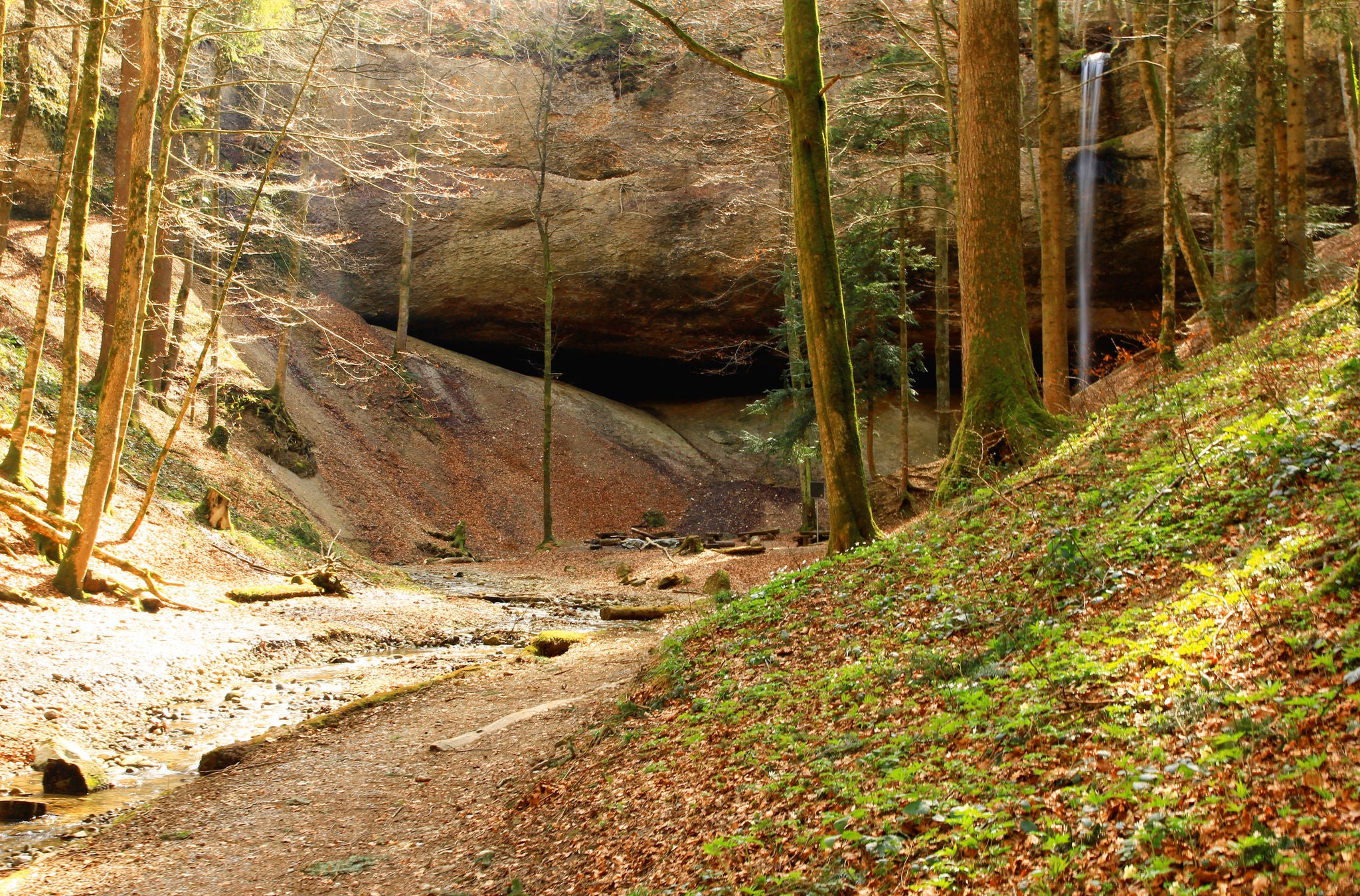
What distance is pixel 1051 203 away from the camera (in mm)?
13758

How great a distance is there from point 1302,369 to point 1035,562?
2.90m

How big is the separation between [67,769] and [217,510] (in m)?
8.67

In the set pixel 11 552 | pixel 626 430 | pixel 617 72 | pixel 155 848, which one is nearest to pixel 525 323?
pixel 626 430

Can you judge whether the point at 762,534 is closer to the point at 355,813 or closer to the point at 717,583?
the point at 717,583

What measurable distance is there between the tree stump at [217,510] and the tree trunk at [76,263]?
3.40m

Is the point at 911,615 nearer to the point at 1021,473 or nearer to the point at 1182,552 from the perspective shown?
the point at 1182,552

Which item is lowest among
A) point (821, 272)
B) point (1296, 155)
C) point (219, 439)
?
point (219, 439)

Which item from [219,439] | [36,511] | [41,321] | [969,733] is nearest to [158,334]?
[219,439]

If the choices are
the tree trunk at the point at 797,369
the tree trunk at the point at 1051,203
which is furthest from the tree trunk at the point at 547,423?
the tree trunk at the point at 1051,203

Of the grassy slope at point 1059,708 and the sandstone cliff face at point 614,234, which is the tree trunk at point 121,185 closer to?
the sandstone cliff face at point 614,234

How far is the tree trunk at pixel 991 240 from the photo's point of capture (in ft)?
31.7

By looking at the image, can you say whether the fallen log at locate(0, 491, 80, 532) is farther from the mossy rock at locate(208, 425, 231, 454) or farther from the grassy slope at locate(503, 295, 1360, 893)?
the grassy slope at locate(503, 295, 1360, 893)

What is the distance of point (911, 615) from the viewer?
6.23 metres

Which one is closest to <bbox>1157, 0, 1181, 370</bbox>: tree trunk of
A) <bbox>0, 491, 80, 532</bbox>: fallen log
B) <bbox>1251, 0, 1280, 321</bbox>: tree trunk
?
<bbox>1251, 0, 1280, 321</bbox>: tree trunk
